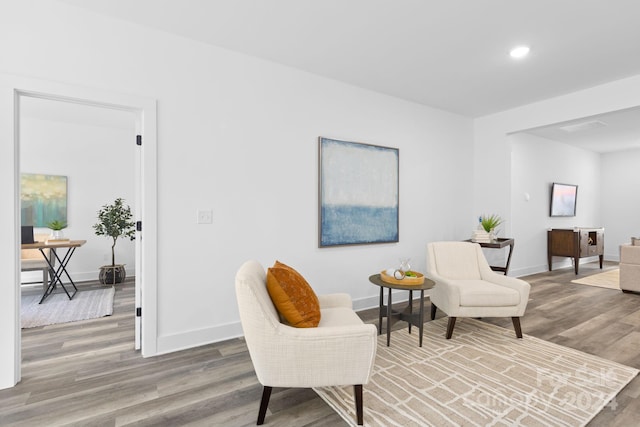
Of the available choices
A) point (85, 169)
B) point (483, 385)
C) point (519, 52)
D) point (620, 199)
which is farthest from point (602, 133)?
point (85, 169)

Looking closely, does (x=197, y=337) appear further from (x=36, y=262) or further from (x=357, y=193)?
(x=36, y=262)

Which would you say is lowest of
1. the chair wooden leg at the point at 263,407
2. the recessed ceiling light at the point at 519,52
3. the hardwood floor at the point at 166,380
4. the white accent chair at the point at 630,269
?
the hardwood floor at the point at 166,380

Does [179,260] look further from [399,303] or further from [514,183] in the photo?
[514,183]

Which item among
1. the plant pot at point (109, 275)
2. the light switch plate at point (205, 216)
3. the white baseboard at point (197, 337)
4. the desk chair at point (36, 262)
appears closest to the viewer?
the white baseboard at point (197, 337)

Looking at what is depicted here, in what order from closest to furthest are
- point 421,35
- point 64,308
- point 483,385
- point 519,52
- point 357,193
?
point 483,385, point 421,35, point 519,52, point 357,193, point 64,308

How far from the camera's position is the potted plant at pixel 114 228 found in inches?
201

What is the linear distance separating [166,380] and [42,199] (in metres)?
4.70

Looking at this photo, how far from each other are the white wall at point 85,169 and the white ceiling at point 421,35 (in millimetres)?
3328

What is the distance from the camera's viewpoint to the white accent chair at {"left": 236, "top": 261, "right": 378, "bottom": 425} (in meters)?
1.67

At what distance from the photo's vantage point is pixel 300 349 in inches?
66.4

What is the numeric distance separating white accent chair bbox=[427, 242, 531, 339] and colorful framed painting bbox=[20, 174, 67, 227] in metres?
5.80

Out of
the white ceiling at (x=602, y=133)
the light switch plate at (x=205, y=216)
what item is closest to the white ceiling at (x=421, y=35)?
the light switch plate at (x=205, y=216)

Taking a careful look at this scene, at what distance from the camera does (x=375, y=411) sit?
6.23 ft

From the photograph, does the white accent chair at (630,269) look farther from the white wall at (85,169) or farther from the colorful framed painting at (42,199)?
the colorful framed painting at (42,199)
